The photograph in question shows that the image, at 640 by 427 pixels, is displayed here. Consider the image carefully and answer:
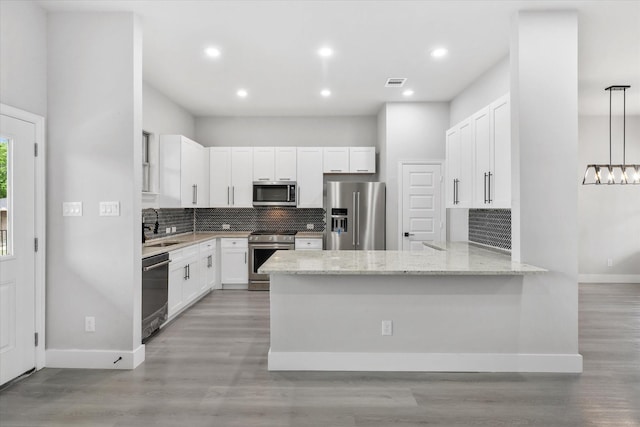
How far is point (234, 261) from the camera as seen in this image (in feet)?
21.0

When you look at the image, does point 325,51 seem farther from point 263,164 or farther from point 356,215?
point 263,164

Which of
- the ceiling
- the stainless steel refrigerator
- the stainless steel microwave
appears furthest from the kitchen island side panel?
the stainless steel microwave

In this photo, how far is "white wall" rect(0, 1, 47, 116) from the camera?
2.83 m

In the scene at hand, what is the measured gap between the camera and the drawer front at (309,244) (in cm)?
633

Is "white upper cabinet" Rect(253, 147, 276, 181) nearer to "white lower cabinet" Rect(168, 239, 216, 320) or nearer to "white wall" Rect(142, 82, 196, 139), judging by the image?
"white wall" Rect(142, 82, 196, 139)

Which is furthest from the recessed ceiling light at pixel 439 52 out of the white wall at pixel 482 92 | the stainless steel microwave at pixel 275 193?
the stainless steel microwave at pixel 275 193

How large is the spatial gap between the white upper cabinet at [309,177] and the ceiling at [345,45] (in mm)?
976

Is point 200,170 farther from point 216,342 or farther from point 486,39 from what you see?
point 486,39

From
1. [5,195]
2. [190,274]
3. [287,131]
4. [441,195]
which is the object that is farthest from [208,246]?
[441,195]

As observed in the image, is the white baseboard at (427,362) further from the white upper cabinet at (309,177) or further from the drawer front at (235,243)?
the white upper cabinet at (309,177)

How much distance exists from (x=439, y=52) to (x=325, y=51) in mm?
1169

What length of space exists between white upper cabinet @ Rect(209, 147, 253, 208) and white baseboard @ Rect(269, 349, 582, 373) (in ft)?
12.5

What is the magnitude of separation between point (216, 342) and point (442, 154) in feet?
13.6

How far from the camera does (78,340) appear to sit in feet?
10.8
